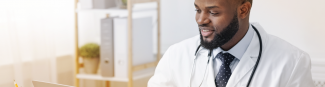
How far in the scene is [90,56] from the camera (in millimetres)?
2168

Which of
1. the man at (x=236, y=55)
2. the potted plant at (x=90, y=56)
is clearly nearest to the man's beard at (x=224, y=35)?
the man at (x=236, y=55)

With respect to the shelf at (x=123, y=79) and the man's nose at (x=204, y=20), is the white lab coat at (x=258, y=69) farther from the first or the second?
the shelf at (x=123, y=79)

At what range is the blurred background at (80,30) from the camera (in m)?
1.70

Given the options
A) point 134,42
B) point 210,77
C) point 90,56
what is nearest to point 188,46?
point 210,77

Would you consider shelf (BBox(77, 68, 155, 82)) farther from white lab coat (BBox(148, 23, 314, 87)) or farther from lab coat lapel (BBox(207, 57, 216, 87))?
lab coat lapel (BBox(207, 57, 216, 87))

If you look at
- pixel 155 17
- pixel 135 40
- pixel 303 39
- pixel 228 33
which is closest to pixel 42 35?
pixel 135 40

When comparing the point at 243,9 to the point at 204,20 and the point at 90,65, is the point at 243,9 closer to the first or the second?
the point at 204,20

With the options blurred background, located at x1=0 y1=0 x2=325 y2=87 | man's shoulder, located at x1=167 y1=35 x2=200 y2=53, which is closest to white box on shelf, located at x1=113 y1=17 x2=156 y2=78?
blurred background, located at x1=0 y1=0 x2=325 y2=87

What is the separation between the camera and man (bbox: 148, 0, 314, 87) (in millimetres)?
1252

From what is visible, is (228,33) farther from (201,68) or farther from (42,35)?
(42,35)

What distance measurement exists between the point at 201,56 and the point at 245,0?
30 cm

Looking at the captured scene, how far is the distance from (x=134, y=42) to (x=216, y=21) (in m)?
0.86

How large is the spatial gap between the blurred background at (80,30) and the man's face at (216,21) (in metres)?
0.57

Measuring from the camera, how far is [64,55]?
2.22 metres
